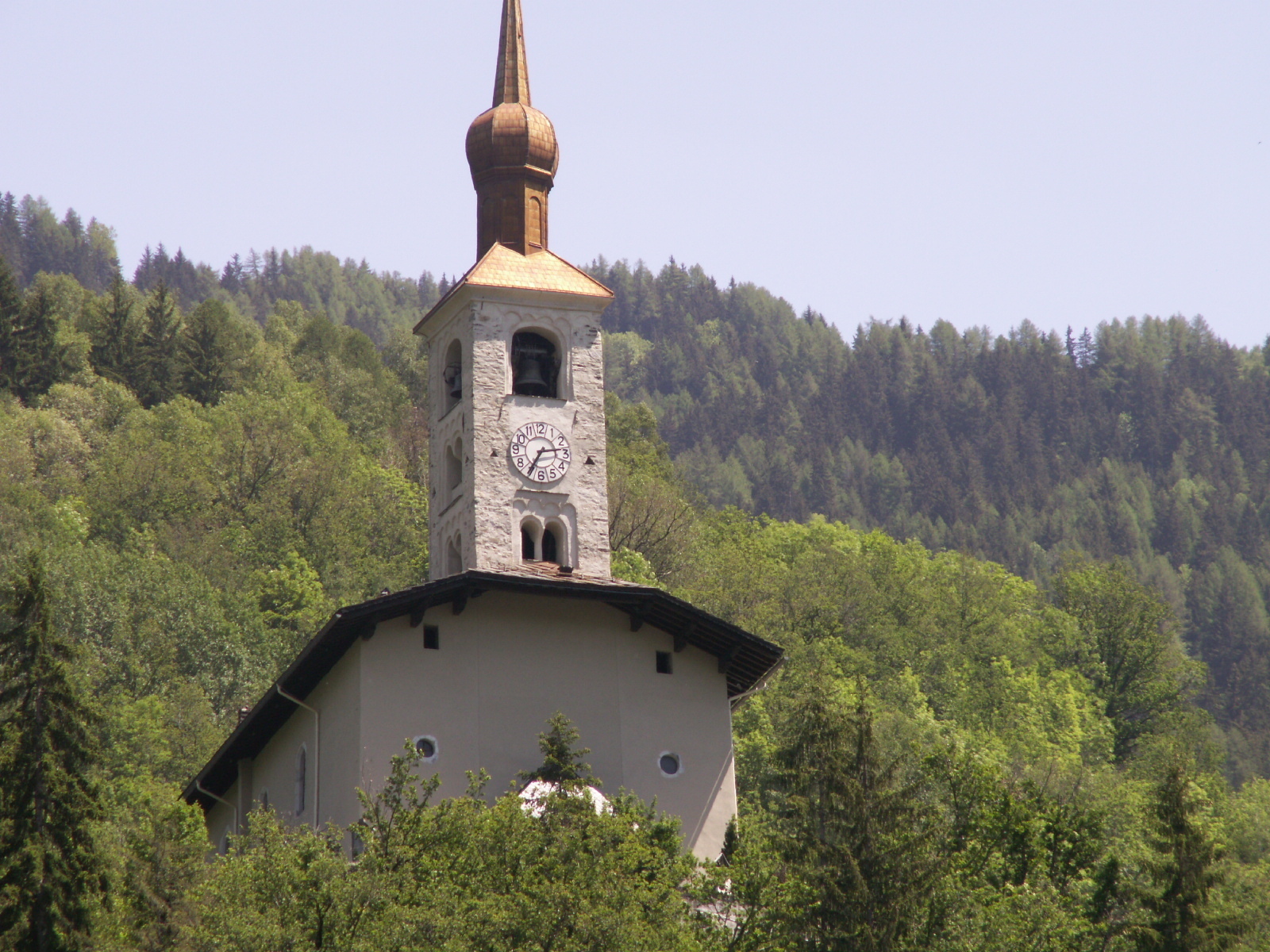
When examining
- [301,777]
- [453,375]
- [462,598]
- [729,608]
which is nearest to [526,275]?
[453,375]

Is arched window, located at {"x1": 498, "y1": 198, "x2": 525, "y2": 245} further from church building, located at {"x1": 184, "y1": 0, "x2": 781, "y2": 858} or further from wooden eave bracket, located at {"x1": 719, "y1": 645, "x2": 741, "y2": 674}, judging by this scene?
wooden eave bracket, located at {"x1": 719, "y1": 645, "x2": 741, "y2": 674}

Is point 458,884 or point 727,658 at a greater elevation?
point 727,658

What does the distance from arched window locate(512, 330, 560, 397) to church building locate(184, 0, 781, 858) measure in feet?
0.12

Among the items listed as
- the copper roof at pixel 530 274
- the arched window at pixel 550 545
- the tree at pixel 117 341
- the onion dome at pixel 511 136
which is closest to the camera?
the arched window at pixel 550 545

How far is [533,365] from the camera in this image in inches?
1678

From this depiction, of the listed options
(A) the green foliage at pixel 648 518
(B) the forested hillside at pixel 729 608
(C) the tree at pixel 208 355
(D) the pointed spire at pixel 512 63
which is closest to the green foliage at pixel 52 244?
(B) the forested hillside at pixel 729 608

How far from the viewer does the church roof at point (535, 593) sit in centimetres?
3556

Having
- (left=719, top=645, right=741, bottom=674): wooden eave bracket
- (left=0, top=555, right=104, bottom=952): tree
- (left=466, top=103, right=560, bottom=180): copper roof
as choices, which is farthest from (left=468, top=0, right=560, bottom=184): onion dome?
(left=0, top=555, right=104, bottom=952): tree

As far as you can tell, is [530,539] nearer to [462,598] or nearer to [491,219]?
[462,598]

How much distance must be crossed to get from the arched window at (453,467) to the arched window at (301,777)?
21.9 feet

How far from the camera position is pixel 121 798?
42844mm

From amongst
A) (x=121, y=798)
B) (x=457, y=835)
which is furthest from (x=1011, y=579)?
(x=457, y=835)

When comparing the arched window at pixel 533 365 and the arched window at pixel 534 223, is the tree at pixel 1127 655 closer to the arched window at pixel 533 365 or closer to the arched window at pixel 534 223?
the arched window at pixel 534 223

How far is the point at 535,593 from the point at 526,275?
8.74m
